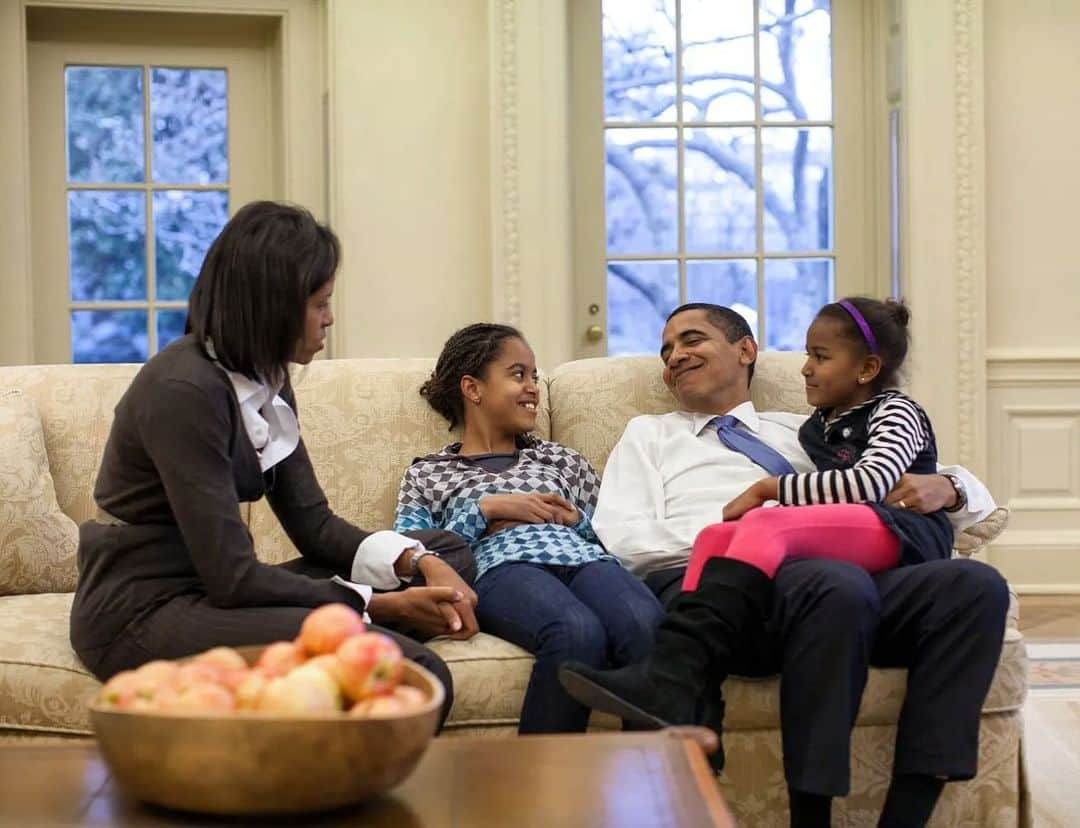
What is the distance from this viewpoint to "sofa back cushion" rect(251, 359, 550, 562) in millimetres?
2580

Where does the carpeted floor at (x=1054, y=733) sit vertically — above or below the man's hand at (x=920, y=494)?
below

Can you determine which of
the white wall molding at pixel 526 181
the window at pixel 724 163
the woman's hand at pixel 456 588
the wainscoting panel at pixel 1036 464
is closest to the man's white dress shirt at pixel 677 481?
the woman's hand at pixel 456 588

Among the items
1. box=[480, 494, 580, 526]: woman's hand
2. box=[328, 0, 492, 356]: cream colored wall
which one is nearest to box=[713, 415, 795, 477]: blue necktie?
box=[480, 494, 580, 526]: woman's hand

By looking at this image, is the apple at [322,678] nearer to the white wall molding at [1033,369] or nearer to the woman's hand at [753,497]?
the woman's hand at [753,497]

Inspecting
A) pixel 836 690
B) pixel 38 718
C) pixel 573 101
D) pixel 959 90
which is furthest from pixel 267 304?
pixel 959 90

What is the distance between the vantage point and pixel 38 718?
80.4 inches

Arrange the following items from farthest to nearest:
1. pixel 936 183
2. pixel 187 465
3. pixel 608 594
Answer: pixel 936 183
pixel 608 594
pixel 187 465

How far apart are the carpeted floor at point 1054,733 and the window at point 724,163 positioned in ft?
5.09

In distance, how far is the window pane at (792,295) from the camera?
4754mm

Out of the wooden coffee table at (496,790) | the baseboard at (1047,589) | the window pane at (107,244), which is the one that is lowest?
the baseboard at (1047,589)

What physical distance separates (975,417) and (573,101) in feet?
5.59

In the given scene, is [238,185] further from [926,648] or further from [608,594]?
[926,648]

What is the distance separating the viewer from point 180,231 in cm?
476

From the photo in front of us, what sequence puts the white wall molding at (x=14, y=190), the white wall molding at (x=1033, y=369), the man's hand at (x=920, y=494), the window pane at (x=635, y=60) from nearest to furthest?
the man's hand at (x=920, y=494), the white wall molding at (x=14, y=190), the white wall molding at (x=1033, y=369), the window pane at (x=635, y=60)
